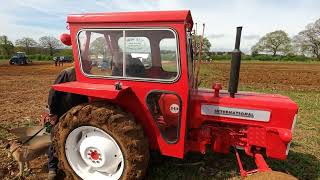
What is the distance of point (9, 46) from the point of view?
57.7 metres

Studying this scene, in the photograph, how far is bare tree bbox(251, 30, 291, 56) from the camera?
8338 cm

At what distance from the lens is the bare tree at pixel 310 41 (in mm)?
66062

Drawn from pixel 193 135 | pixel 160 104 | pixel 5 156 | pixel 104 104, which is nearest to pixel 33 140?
pixel 5 156

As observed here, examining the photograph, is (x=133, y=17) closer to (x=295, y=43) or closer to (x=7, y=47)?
(x=7, y=47)

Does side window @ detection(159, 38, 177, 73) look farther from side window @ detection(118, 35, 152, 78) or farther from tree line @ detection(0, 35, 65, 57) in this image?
tree line @ detection(0, 35, 65, 57)

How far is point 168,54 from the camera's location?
3.82m

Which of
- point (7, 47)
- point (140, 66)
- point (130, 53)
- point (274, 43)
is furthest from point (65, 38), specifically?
point (274, 43)

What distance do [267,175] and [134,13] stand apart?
7.82 feet

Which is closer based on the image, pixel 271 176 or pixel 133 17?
pixel 271 176

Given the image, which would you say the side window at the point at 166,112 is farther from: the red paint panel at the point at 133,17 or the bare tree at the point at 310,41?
the bare tree at the point at 310,41

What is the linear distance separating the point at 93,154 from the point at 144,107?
984mm

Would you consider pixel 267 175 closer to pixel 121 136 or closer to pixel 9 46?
pixel 121 136

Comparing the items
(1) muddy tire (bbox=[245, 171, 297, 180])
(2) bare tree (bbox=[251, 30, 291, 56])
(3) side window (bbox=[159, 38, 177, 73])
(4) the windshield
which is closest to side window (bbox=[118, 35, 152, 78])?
(4) the windshield

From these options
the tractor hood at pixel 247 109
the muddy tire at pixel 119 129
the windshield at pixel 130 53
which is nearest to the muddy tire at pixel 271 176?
the tractor hood at pixel 247 109
